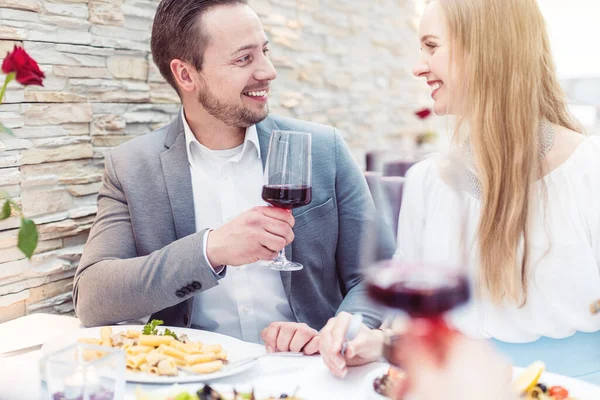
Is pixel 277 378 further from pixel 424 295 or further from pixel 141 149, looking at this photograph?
pixel 141 149

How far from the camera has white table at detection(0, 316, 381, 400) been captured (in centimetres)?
114

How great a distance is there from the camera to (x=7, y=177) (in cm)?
174

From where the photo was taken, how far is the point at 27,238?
92cm

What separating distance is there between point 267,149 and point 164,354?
842 millimetres

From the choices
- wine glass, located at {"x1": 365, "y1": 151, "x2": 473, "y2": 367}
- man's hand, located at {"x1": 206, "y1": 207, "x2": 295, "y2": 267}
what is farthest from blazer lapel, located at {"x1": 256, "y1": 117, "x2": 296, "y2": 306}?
wine glass, located at {"x1": 365, "y1": 151, "x2": 473, "y2": 367}

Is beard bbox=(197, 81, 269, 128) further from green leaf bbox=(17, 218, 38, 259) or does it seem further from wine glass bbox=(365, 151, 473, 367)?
wine glass bbox=(365, 151, 473, 367)

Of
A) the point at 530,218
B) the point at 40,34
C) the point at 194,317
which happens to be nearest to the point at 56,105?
the point at 40,34

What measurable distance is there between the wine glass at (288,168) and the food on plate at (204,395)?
0.46 m

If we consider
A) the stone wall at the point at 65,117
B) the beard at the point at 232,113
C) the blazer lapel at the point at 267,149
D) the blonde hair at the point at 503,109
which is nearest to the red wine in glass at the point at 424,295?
the blonde hair at the point at 503,109

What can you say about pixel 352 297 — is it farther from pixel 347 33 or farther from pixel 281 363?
pixel 347 33

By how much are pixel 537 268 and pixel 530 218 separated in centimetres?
11

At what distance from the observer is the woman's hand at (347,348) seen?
1178mm

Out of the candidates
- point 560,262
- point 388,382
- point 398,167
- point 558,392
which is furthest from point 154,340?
point 398,167

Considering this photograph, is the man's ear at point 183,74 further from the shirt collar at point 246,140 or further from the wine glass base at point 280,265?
the wine glass base at point 280,265
